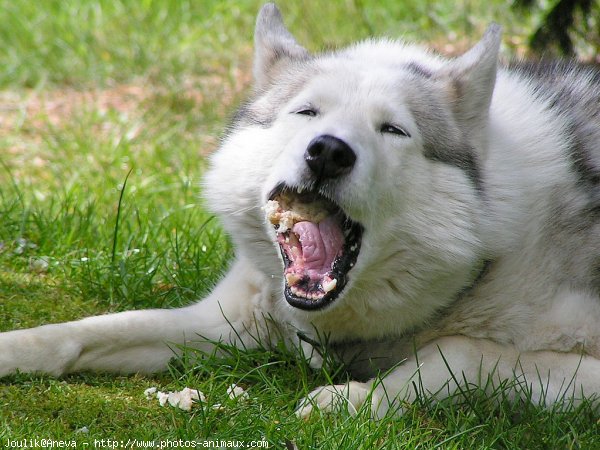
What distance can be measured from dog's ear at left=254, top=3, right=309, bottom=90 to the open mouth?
2.28ft

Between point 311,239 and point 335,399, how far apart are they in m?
0.57

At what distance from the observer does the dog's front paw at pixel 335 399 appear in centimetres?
319

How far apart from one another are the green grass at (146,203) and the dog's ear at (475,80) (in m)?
1.07

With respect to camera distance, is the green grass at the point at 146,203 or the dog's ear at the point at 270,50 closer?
the green grass at the point at 146,203

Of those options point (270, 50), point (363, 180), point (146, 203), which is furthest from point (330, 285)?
point (146, 203)

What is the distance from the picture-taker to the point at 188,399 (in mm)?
3285

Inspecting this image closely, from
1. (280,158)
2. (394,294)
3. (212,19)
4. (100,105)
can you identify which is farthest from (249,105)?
(212,19)

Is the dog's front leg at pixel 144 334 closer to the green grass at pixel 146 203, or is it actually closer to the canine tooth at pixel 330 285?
the green grass at pixel 146 203

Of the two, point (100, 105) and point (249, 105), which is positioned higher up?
point (249, 105)

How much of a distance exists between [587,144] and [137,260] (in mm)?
2142

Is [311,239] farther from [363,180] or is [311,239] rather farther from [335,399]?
[335,399]

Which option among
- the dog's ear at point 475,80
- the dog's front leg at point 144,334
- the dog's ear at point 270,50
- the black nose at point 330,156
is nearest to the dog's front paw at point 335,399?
the dog's front leg at point 144,334

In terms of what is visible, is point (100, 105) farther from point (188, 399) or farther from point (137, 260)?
point (188, 399)

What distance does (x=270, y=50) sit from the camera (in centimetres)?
386
